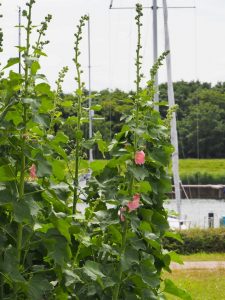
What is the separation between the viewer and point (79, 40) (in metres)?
3.57

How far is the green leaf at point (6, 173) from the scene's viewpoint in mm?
2957

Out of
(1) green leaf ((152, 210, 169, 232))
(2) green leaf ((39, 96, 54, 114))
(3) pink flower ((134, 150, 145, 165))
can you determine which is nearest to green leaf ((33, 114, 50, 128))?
(2) green leaf ((39, 96, 54, 114))

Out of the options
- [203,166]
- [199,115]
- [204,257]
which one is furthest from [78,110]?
[203,166]

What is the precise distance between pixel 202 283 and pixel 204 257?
5.10 m

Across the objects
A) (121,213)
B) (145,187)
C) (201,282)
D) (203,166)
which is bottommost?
(201,282)

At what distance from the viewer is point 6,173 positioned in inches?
117

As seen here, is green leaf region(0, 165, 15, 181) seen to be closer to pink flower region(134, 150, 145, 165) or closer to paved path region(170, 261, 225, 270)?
pink flower region(134, 150, 145, 165)

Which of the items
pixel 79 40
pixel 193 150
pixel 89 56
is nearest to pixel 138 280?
pixel 79 40

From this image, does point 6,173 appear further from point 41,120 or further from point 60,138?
point 60,138

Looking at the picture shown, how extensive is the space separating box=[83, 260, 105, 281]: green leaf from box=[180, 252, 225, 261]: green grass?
1207 cm

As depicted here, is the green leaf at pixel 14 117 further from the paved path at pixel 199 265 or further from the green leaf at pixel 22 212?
the paved path at pixel 199 265

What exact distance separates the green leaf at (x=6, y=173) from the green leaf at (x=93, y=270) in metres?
0.55

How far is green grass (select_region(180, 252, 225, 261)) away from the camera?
15.4 m

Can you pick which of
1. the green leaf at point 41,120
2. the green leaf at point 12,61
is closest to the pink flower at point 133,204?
the green leaf at point 41,120
